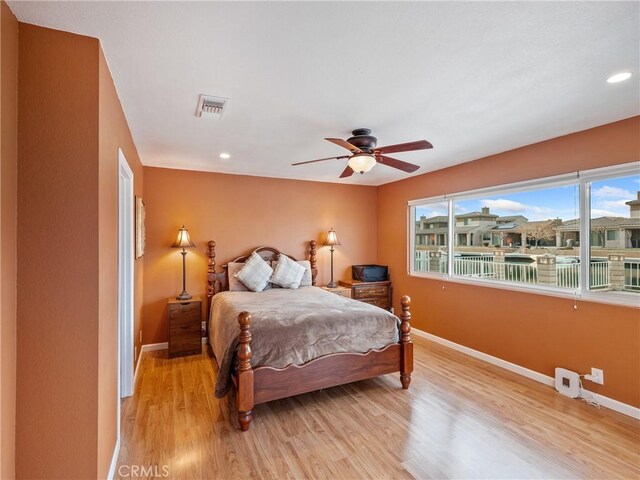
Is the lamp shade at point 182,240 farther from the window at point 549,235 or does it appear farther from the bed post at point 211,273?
the window at point 549,235

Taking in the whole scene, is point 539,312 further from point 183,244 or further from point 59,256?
point 183,244

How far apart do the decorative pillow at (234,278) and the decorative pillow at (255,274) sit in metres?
0.07

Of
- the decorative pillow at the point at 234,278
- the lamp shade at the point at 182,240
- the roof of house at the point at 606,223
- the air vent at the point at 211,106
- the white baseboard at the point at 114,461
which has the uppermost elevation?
the air vent at the point at 211,106

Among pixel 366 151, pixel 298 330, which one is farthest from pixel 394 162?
pixel 298 330

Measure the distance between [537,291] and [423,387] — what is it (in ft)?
5.14

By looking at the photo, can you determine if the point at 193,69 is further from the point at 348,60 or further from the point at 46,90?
the point at 348,60

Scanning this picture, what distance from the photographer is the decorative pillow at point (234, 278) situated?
440 centimetres

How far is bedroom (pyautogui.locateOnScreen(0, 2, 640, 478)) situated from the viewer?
1502mm

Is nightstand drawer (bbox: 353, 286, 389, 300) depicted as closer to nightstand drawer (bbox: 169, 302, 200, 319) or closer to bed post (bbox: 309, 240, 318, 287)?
bed post (bbox: 309, 240, 318, 287)

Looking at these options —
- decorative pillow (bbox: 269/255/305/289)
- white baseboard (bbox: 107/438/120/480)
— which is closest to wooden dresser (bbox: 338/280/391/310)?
decorative pillow (bbox: 269/255/305/289)

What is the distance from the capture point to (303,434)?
7.90 ft

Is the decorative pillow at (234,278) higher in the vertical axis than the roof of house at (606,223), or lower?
lower

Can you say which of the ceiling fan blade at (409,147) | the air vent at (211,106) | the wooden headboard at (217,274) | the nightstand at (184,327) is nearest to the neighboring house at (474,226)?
the ceiling fan blade at (409,147)

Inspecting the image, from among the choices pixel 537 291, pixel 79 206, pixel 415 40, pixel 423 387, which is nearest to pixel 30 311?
pixel 79 206
